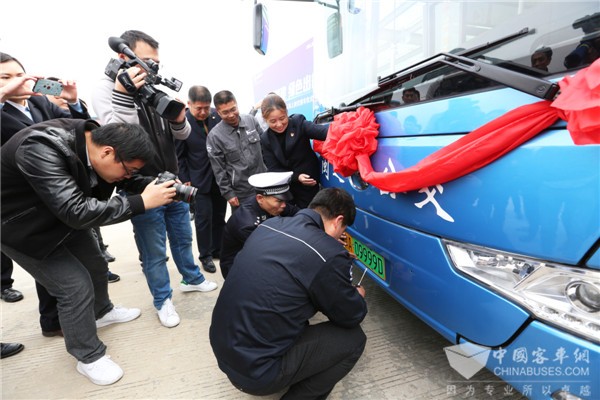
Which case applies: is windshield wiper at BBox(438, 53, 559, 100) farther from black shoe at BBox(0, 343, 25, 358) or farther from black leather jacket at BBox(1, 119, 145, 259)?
black shoe at BBox(0, 343, 25, 358)

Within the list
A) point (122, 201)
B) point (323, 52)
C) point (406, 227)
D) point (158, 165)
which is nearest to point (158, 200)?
point (122, 201)

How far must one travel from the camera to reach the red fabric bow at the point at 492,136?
775mm

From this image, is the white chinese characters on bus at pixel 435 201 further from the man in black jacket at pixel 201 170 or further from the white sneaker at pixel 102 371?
the man in black jacket at pixel 201 170

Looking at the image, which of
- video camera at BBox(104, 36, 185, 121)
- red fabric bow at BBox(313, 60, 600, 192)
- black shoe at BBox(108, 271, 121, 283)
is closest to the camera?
red fabric bow at BBox(313, 60, 600, 192)

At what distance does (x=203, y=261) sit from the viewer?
9.86 ft

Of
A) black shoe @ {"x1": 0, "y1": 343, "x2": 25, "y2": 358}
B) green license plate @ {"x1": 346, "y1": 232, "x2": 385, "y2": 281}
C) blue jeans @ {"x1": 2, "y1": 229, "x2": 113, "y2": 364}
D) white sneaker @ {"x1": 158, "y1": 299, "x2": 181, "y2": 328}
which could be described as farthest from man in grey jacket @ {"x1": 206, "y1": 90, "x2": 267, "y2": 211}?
black shoe @ {"x1": 0, "y1": 343, "x2": 25, "y2": 358}

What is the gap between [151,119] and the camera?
1.98 m

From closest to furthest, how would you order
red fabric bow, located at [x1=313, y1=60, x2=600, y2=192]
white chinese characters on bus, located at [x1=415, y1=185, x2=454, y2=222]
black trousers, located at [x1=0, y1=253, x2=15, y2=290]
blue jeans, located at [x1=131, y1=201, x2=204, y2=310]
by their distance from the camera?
red fabric bow, located at [x1=313, y1=60, x2=600, y2=192]
white chinese characters on bus, located at [x1=415, y1=185, x2=454, y2=222]
blue jeans, located at [x1=131, y1=201, x2=204, y2=310]
black trousers, located at [x1=0, y1=253, x2=15, y2=290]

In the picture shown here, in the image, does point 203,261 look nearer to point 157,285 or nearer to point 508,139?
point 157,285

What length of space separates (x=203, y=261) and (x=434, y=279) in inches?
91.8

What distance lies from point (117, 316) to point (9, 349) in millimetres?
604

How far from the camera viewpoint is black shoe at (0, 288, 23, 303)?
8.49ft

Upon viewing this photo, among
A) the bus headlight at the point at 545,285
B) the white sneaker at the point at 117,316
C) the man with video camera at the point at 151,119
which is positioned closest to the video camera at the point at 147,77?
the man with video camera at the point at 151,119

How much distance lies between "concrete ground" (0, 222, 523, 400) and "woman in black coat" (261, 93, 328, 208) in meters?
1.02
